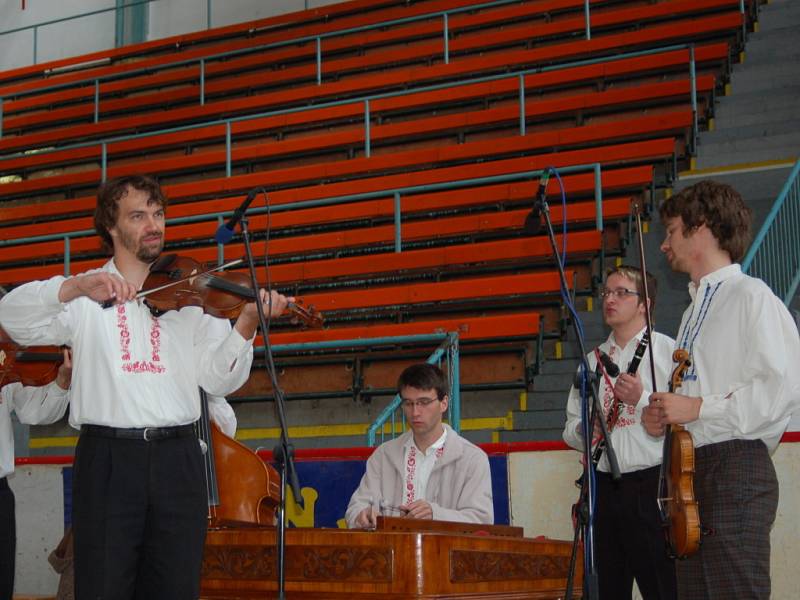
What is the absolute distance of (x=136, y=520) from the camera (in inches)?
114

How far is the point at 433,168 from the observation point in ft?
30.5

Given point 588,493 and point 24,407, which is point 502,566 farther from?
point 24,407

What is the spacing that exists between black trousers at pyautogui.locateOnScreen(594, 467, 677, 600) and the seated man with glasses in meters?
0.61

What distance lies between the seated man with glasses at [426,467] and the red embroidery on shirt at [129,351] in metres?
1.47

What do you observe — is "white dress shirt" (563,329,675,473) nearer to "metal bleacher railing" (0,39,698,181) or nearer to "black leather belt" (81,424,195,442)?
"black leather belt" (81,424,195,442)

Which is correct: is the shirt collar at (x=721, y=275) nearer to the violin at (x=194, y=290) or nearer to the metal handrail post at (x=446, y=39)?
the violin at (x=194, y=290)

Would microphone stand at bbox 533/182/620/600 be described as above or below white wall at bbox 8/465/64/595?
above

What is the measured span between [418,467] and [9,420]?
172 centimetres

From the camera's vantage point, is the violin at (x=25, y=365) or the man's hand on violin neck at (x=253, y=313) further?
the violin at (x=25, y=365)

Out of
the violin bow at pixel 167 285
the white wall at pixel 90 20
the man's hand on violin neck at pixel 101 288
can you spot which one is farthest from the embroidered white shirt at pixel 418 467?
the white wall at pixel 90 20

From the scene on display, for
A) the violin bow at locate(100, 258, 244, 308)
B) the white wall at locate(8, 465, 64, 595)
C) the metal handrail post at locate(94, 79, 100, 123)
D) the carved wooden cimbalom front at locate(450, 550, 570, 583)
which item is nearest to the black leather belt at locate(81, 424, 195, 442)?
the violin bow at locate(100, 258, 244, 308)

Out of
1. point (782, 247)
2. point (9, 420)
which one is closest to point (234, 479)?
point (9, 420)

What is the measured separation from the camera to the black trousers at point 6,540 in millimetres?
3936

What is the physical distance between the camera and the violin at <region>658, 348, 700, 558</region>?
106 inches
